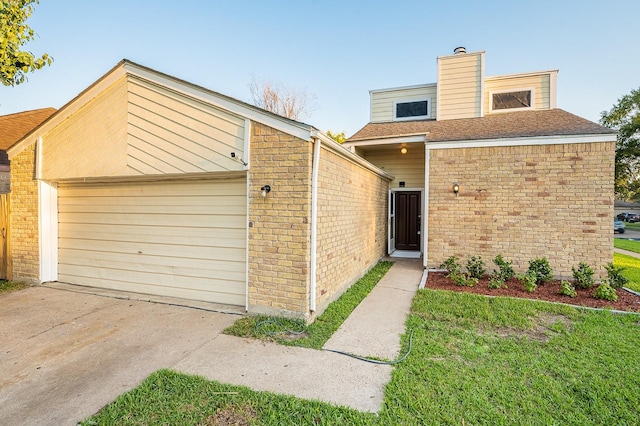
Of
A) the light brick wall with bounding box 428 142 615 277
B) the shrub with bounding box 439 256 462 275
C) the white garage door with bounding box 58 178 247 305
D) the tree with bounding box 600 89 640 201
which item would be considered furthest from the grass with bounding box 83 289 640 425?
the tree with bounding box 600 89 640 201

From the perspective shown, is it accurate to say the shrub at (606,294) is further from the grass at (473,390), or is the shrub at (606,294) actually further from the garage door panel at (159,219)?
the garage door panel at (159,219)

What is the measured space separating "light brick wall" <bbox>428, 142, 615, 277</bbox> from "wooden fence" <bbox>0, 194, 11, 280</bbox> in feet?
32.8

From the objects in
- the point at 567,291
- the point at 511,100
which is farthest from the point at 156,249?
the point at 511,100

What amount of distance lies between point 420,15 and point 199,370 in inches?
426

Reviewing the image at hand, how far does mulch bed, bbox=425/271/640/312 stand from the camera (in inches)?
209

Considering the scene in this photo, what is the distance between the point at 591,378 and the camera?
2.99m

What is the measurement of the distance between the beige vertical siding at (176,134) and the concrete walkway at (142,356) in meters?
2.43

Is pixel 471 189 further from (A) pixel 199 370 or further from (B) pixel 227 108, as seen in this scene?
(A) pixel 199 370

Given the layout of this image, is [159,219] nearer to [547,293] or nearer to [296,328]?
[296,328]

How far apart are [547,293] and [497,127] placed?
4.82 m

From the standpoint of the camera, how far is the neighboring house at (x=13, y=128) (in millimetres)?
9039

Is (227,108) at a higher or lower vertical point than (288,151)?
higher

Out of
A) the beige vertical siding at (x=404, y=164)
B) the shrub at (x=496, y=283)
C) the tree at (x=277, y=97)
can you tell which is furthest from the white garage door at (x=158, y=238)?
the tree at (x=277, y=97)

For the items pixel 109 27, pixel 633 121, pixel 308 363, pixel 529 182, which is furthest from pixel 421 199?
pixel 633 121
